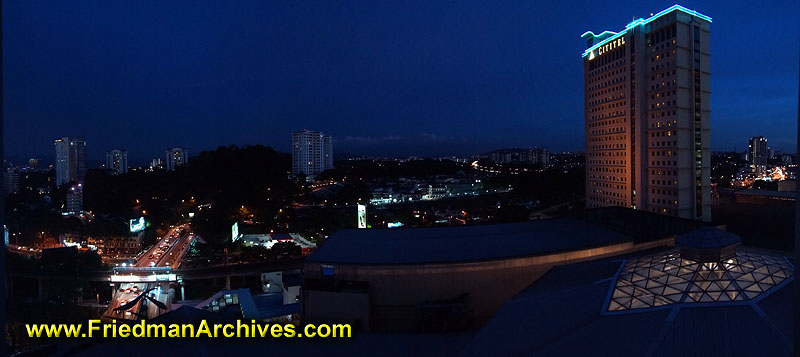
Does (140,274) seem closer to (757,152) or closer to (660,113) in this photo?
(660,113)

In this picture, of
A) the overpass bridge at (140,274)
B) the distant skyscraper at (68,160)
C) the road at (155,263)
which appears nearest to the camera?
the road at (155,263)

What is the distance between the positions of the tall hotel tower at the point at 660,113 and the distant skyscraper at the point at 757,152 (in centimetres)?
3145

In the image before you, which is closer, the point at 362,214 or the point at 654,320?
the point at 654,320

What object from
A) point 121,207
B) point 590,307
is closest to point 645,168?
point 590,307

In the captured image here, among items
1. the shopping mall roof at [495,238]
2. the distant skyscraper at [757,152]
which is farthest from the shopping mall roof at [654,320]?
the distant skyscraper at [757,152]

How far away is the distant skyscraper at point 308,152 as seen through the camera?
5412cm

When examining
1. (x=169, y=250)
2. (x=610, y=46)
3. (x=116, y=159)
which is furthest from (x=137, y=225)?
(x=116, y=159)

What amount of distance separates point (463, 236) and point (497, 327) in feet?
11.8

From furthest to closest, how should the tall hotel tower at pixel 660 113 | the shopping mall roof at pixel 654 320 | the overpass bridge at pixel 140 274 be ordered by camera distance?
1. the tall hotel tower at pixel 660 113
2. the overpass bridge at pixel 140 274
3. the shopping mall roof at pixel 654 320

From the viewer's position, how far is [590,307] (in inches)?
169

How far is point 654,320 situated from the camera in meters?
3.68

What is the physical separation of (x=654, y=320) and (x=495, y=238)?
4.38 m

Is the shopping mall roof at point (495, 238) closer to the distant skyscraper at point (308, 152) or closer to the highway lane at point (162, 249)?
the highway lane at point (162, 249)

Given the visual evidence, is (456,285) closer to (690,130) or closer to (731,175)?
(690,130)
